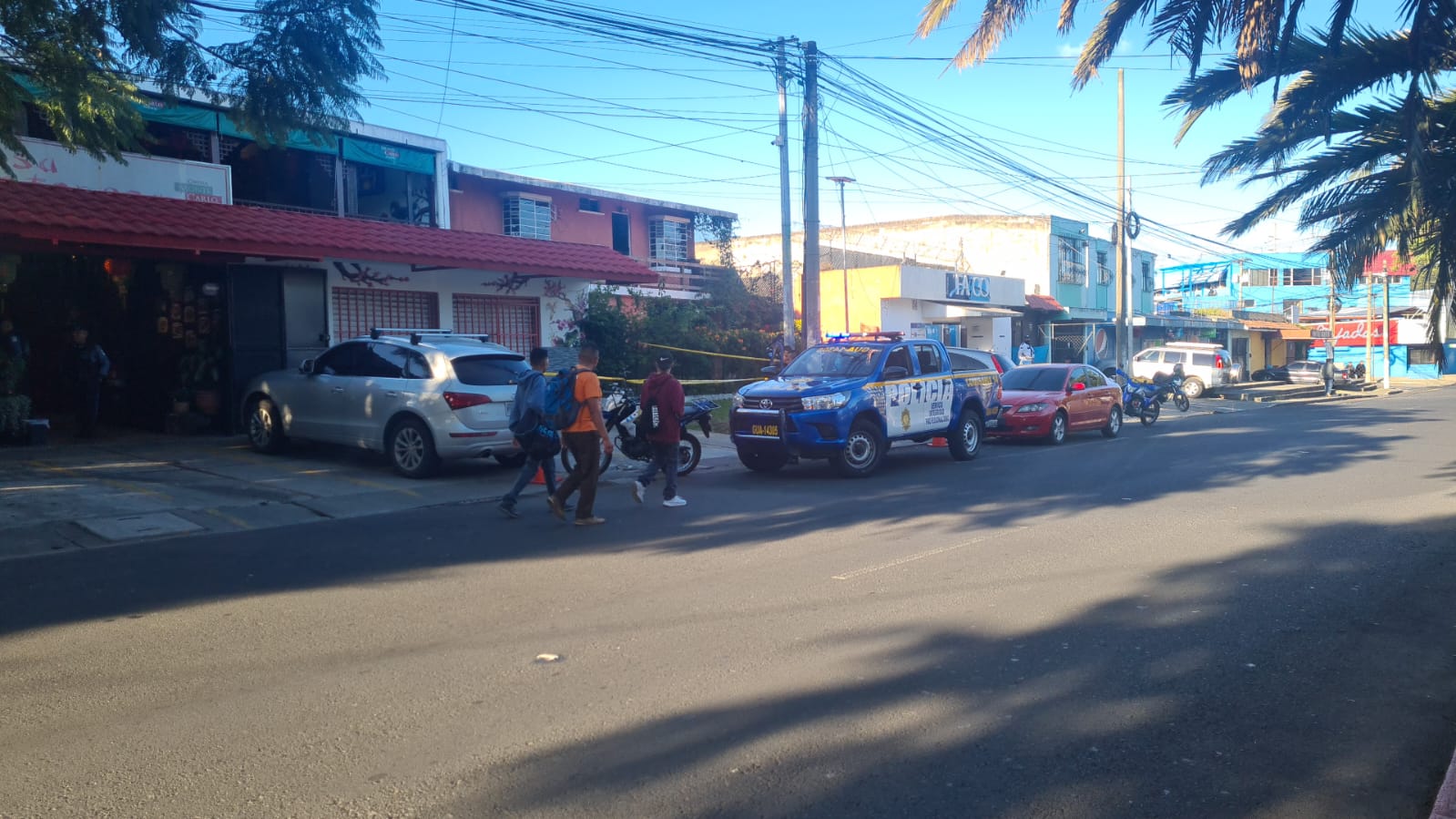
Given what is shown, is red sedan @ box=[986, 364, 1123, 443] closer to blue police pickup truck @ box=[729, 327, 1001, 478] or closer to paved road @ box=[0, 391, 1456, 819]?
blue police pickup truck @ box=[729, 327, 1001, 478]

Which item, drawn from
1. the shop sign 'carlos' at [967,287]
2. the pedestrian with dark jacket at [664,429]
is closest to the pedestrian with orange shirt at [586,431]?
the pedestrian with dark jacket at [664,429]

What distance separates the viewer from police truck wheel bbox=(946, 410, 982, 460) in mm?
15477

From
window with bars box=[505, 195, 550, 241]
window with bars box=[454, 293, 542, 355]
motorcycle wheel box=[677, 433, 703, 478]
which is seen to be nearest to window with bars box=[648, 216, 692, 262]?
window with bars box=[505, 195, 550, 241]

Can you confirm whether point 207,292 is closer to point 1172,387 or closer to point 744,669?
point 744,669

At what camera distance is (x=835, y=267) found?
3556 cm

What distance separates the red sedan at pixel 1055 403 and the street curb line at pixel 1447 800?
43.4 feet

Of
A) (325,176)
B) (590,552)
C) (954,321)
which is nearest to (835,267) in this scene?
(954,321)

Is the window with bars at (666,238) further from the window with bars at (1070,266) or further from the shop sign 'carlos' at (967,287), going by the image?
the window with bars at (1070,266)

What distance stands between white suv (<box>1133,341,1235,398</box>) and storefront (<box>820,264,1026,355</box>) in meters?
5.81

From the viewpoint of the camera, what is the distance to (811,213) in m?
17.8

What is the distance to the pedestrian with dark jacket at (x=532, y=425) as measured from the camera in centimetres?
1013

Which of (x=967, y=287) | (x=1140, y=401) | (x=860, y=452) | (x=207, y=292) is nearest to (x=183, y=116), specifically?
(x=207, y=292)

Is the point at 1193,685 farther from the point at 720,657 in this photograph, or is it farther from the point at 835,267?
the point at 835,267

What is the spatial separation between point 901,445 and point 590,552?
10807 millimetres
